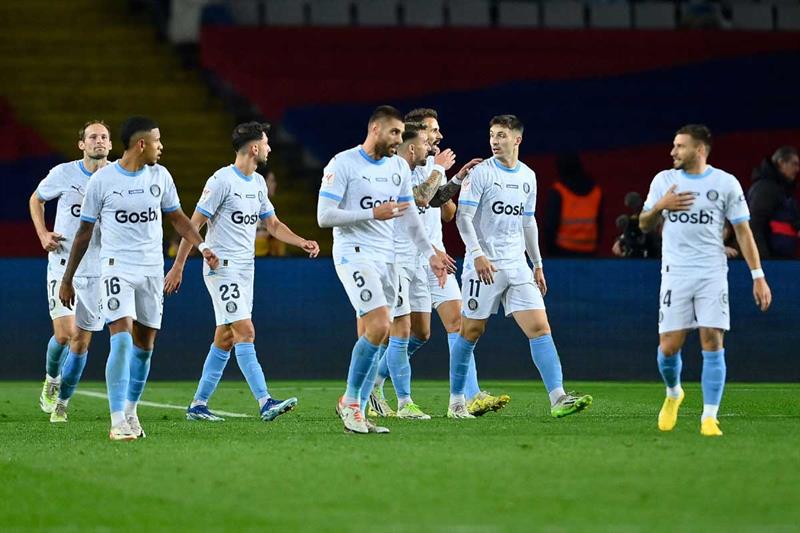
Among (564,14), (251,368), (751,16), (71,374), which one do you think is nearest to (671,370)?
(251,368)

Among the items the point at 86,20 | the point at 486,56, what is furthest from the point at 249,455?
the point at 86,20

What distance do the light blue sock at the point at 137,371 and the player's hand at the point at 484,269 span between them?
253 cm

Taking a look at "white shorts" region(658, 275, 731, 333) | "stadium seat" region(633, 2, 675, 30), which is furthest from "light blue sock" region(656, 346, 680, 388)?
"stadium seat" region(633, 2, 675, 30)

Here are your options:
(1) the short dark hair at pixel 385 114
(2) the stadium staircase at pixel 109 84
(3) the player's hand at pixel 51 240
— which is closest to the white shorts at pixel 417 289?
(1) the short dark hair at pixel 385 114

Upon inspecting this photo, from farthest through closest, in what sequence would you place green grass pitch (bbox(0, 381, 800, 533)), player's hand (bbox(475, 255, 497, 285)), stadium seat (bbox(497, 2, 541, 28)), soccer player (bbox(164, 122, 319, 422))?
stadium seat (bbox(497, 2, 541, 28)), soccer player (bbox(164, 122, 319, 422)), player's hand (bbox(475, 255, 497, 285)), green grass pitch (bbox(0, 381, 800, 533))

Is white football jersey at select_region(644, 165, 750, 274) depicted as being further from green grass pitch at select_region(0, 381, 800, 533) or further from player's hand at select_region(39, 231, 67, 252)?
player's hand at select_region(39, 231, 67, 252)

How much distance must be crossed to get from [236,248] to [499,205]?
209cm

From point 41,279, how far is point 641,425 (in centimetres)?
842

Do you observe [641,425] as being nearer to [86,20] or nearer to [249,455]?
[249,455]

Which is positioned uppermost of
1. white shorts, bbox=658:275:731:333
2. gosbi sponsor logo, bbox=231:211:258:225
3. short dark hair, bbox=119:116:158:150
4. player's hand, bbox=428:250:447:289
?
short dark hair, bbox=119:116:158:150

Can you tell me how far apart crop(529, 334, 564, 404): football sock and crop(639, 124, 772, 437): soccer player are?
1475 mm

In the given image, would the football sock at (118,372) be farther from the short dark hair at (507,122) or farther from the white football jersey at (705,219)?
the white football jersey at (705,219)

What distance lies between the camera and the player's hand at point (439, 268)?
1016 cm

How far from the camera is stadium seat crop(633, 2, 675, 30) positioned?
24500 mm
